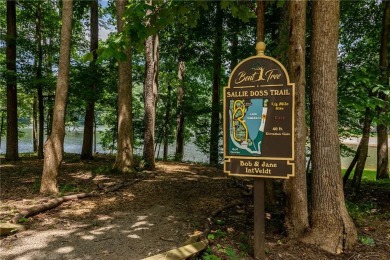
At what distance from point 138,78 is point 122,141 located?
7900 mm

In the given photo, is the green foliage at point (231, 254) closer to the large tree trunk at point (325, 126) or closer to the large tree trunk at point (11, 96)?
the large tree trunk at point (325, 126)

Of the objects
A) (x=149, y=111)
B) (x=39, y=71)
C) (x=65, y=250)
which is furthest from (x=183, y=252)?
(x=39, y=71)

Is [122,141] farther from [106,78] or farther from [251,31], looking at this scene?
[251,31]

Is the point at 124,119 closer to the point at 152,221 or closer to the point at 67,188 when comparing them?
the point at 67,188

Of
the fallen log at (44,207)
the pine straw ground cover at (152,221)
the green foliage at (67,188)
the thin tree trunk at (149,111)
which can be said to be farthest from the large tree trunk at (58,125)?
the thin tree trunk at (149,111)

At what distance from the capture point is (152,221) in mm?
5285

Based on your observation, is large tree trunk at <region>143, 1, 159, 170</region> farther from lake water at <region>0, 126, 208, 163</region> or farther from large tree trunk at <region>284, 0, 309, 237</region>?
lake water at <region>0, 126, 208, 163</region>

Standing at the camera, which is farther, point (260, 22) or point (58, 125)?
point (58, 125)

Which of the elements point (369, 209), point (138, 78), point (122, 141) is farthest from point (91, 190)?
point (138, 78)

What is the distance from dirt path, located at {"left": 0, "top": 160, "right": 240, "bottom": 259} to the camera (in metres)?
3.96

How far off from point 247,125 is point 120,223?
2.88 meters

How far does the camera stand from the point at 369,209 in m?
6.53

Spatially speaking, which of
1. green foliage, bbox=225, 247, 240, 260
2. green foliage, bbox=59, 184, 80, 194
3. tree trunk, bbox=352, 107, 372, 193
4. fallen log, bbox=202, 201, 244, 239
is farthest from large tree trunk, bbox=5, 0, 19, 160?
tree trunk, bbox=352, 107, 372, 193

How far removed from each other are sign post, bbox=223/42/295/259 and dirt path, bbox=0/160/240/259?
1494 mm
